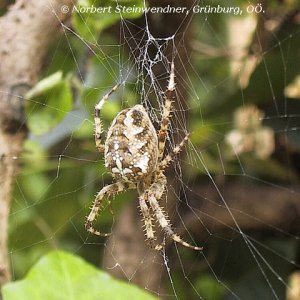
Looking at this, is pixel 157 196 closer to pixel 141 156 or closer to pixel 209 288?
pixel 141 156

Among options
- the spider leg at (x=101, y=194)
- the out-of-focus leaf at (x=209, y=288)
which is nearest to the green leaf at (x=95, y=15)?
the spider leg at (x=101, y=194)

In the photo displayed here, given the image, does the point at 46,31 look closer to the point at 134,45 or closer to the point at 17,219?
the point at 134,45

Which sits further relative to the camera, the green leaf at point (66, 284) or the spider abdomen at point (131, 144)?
the spider abdomen at point (131, 144)

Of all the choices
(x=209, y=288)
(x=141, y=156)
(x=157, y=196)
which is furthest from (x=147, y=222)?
(x=209, y=288)

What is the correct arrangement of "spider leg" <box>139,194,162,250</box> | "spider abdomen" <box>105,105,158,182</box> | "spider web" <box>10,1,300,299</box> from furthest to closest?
1. "spider web" <box>10,1,300,299</box>
2. "spider leg" <box>139,194,162,250</box>
3. "spider abdomen" <box>105,105,158,182</box>

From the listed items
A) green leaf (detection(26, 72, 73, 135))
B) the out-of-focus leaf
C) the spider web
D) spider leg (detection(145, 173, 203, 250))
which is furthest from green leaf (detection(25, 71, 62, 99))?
the out-of-focus leaf

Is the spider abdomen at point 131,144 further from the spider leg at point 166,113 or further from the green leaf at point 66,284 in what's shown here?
the green leaf at point 66,284

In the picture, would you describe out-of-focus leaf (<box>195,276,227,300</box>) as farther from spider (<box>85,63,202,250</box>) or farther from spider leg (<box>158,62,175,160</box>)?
spider leg (<box>158,62,175,160</box>)
